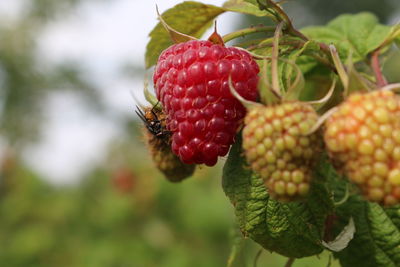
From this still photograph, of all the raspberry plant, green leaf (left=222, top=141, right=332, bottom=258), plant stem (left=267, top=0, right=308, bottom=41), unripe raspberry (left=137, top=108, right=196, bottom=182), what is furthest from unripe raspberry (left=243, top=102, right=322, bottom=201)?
unripe raspberry (left=137, top=108, right=196, bottom=182)

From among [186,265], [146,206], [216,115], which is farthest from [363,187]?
[146,206]

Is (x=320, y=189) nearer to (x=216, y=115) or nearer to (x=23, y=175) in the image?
(x=216, y=115)

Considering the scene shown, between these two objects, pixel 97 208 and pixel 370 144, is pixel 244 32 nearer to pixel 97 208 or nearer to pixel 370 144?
pixel 370 144

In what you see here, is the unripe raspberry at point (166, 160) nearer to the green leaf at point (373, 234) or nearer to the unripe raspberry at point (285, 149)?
the green leaf at point (373, 234)

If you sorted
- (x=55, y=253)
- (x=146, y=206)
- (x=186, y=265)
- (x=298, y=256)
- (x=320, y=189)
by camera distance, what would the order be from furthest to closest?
(x=55, y=253)
(x=146, y=206)
(x=186, y=265)
(x=298, y=256)
(x=320, y=189)

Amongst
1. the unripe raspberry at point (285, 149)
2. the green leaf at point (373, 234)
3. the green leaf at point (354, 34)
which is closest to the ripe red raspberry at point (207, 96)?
the unripe raspberry at point (285, 149)

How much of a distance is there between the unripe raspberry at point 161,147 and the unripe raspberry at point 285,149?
43 cm

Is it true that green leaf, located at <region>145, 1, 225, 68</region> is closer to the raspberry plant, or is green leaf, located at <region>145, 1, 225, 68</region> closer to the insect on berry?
the raspberry plant

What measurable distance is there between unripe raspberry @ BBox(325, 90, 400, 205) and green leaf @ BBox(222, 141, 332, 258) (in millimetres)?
249

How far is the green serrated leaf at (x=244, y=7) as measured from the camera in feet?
4.42

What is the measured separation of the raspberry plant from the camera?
96 cm

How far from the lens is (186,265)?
205 inches

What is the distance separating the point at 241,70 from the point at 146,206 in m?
5.41

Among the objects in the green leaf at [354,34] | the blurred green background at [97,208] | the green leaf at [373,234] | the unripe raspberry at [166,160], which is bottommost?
the blurred green background at [97,208]
